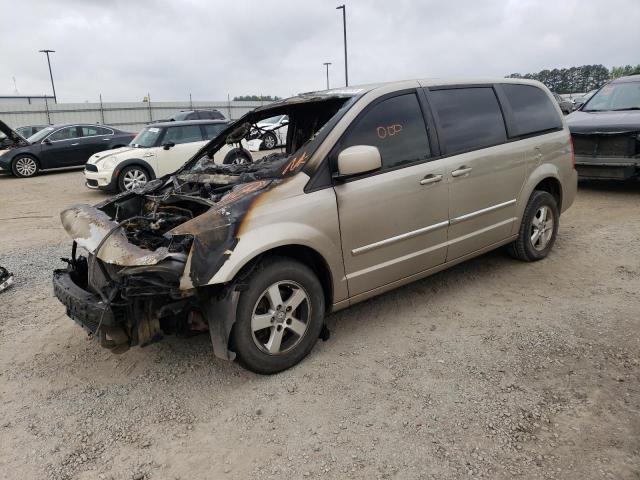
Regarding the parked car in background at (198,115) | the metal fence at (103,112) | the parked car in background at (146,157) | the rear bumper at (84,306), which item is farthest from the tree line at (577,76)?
the rear bumper at (84,306)

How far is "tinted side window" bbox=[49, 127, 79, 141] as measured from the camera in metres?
14.6

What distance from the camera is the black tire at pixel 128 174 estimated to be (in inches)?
404

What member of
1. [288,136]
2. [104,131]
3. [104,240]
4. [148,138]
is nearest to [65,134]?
[104,131]

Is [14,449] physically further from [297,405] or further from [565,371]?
[565,371]

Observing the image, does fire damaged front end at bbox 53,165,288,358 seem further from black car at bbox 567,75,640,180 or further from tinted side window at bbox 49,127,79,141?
tinted side window at bbox 49,127,79,141

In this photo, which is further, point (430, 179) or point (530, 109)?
point (530, 109)

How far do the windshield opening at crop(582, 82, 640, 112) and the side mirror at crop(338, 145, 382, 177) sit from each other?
6.99 m

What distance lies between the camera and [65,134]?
1473 cm

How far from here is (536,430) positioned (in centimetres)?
257

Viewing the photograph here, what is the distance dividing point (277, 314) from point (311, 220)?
2.09 ft

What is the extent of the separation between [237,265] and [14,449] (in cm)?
152

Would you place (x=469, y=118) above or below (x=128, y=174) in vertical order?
above

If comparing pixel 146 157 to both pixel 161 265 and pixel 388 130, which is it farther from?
pixel 161 265

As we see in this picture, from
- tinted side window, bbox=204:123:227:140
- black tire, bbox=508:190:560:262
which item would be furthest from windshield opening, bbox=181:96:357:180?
tinted side window, bbox=204:123:227:140
